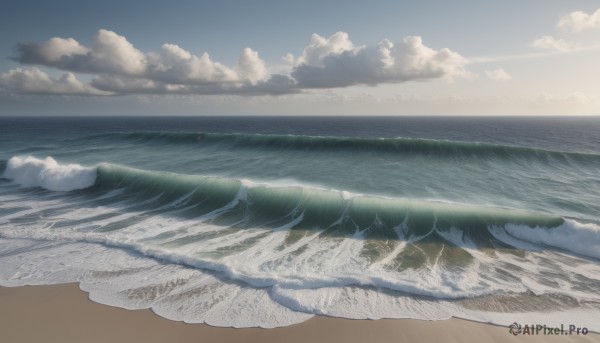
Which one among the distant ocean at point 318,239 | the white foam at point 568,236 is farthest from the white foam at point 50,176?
the white foam at point 568,236

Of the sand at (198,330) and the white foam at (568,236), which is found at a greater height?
the white foam at (568,236)

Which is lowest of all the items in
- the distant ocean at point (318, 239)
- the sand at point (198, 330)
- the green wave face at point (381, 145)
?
the sand at point (198, 330)

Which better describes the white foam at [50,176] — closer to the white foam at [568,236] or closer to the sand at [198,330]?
the sand at [198,330]

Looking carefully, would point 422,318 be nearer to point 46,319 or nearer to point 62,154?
point 46,319

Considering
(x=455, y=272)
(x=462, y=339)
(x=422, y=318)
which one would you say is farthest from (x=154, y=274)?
(x=455, y=272)

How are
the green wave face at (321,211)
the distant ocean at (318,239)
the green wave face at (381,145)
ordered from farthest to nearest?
the green wave face at (381,145) < the green wave face at (321,211) < the distant ocean at (318,239)

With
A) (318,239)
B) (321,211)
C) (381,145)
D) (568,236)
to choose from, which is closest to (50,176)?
(321,211)
